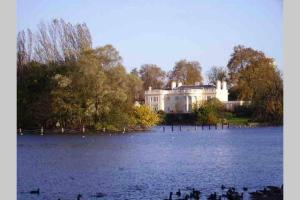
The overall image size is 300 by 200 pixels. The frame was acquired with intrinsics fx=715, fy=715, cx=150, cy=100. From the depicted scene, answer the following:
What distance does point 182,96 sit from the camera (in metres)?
9.30

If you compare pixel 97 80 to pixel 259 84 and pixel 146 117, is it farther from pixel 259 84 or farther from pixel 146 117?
pixel 259 84

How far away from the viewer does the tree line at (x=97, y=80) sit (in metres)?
9.12

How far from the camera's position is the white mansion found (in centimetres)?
929

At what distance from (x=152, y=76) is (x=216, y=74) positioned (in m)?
0.88

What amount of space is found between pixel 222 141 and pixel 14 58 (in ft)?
11.5

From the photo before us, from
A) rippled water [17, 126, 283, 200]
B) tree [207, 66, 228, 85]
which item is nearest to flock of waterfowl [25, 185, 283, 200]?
rippled water [17, 126, 283, 200]

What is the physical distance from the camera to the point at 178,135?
9.52m

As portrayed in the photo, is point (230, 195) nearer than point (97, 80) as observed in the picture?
Yes

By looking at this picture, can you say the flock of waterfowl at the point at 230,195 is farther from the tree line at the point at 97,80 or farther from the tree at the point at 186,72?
the tree at the point at 186,72

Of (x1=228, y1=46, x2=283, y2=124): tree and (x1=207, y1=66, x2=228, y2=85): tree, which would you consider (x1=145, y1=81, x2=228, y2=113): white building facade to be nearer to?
(x1=207, y1=66, x2=228, y2=85): tree

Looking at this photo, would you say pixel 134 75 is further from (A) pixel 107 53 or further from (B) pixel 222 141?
(B) pixel 222 141

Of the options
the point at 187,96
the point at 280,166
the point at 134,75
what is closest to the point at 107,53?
the point at 134,75

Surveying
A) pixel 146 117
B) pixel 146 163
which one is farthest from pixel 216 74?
pixel 146 163

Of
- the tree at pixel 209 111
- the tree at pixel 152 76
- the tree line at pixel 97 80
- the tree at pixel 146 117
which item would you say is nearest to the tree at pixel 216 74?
the tree line at pixel 97 80
